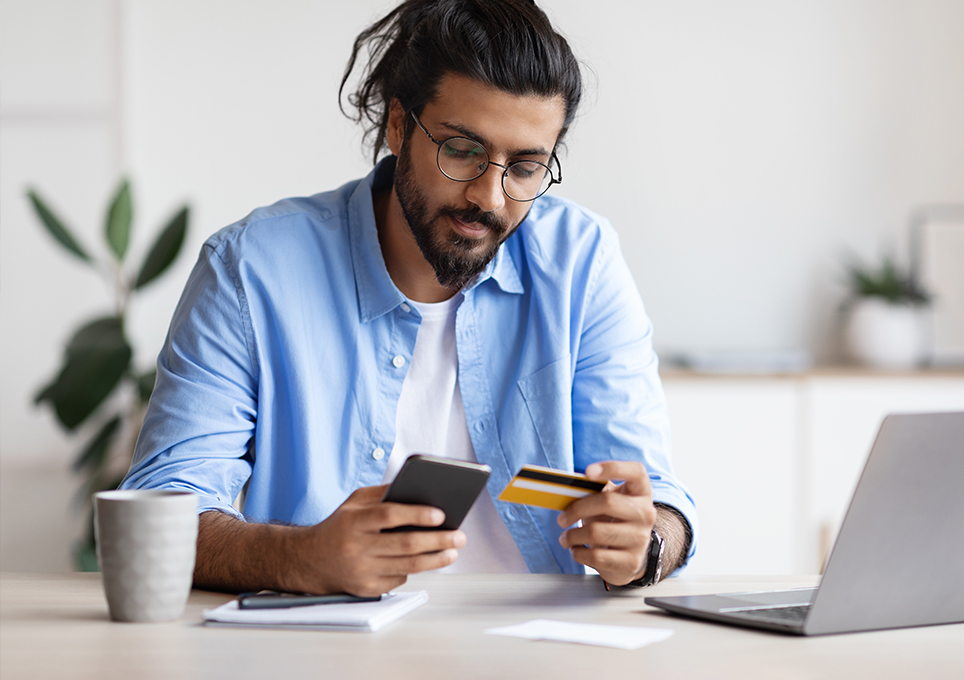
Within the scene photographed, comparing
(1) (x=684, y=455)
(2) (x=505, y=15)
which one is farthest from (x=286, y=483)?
(1) (x=684, y=455)

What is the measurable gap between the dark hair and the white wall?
1.65 m

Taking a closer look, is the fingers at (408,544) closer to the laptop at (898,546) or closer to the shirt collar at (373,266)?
the laptop at (898,546)

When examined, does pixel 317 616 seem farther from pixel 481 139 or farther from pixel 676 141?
pixel 676 141

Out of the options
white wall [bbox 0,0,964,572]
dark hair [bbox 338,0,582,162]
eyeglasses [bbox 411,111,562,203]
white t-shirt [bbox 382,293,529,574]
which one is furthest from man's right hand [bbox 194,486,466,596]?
white wall [bbox 0,0,964,572]

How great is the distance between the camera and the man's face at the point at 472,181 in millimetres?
1390

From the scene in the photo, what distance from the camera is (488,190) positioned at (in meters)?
1.40

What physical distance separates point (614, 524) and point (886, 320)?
240 centimetres

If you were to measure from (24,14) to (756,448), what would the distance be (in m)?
2.83

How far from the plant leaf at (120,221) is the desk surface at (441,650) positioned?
2013 millimetres

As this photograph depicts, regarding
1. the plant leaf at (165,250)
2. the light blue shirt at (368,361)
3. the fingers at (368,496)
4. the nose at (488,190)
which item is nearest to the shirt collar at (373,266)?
the light blue shirt at (368,361)

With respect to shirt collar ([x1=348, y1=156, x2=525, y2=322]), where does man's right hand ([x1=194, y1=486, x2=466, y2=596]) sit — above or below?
below

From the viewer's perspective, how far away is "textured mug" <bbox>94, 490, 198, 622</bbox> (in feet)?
2.89

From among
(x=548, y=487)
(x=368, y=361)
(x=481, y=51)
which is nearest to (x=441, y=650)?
(x=548, y=487)

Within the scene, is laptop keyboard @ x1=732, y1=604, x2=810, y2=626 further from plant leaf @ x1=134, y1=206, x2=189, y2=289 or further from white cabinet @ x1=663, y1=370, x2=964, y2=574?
plant leaf @ x1=134, y1=206, x2=189, y2=289
